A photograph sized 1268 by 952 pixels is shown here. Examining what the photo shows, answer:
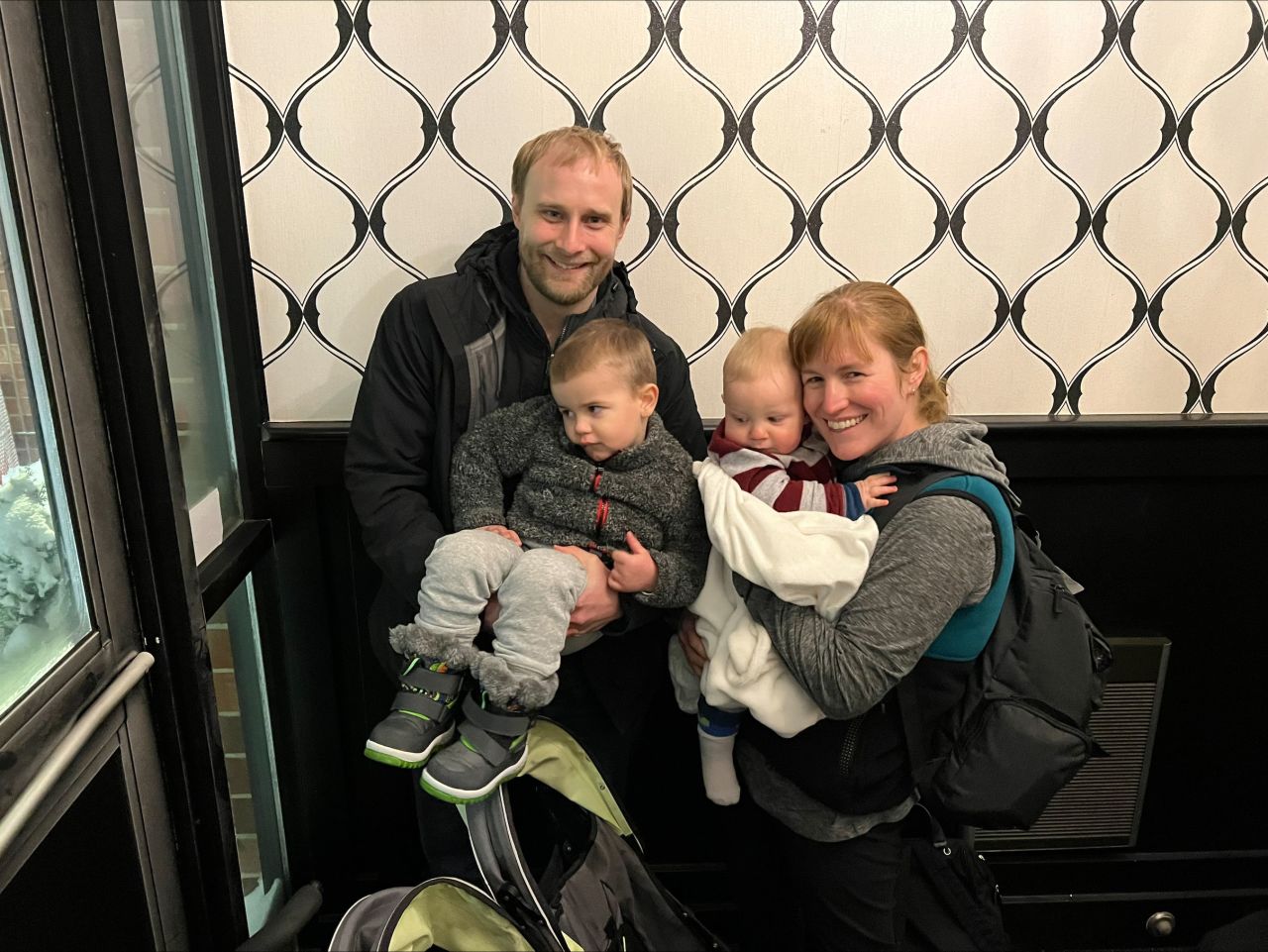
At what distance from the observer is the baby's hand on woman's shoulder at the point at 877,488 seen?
1.21 metres

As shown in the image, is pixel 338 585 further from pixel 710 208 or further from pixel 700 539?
pixel 710 208

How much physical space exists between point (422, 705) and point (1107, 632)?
137 cm

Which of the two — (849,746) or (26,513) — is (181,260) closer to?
(26,513)

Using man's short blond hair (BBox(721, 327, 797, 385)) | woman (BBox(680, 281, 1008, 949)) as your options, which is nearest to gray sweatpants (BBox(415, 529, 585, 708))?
woman (BBox(680, 281, 1008, 949))

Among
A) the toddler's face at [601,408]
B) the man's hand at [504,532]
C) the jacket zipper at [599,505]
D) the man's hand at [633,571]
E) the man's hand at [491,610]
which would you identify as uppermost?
the toddler's face at [601,408]

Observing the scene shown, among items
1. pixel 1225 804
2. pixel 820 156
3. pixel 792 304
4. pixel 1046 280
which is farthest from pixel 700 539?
pixel 1225 804

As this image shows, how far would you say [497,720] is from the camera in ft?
4.20

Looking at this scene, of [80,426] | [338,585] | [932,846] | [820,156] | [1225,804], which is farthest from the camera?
[1225,804]

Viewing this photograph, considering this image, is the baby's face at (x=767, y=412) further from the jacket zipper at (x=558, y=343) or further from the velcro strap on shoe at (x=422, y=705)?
the velcro strap on shoe at (x=422, y=705)

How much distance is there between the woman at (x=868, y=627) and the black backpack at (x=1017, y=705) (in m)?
0.03

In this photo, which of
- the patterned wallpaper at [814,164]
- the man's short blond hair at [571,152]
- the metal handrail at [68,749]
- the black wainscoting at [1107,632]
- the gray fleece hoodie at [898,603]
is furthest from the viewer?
the black wainscoting at [1107,632]

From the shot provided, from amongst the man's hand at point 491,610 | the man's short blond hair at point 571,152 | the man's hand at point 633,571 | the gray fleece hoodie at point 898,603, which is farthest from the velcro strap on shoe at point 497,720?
the man's short blond hair at point 571,152

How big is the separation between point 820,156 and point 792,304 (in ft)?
0.87

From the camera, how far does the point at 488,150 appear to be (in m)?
1.59
